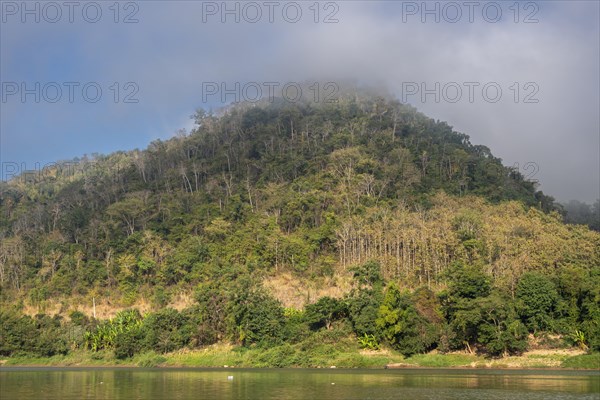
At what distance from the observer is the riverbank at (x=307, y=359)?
169 feet

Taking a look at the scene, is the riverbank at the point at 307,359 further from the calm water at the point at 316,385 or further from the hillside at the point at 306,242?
the calm water at the point at 316,385

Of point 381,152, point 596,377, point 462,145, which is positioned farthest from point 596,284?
point 462,145

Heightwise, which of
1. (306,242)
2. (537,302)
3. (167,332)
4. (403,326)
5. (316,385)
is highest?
(306,242)

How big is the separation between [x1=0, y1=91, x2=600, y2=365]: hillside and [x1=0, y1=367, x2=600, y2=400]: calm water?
23.0 ft

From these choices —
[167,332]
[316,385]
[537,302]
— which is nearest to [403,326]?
[537,302]

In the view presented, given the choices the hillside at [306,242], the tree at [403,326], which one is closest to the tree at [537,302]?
the hillside at [306,242]

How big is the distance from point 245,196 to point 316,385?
55.4 metres

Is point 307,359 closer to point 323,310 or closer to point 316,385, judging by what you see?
point 323,310

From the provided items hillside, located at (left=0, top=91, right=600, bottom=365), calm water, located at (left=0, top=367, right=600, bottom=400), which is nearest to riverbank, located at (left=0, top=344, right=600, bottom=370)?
hillside, located at (left=0, top=91, right=600, bottom=365)

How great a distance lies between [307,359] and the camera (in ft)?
188

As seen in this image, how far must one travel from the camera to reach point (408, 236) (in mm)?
70000

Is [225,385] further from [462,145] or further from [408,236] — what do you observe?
[462,145]

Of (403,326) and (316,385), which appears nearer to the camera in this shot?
(316,385)

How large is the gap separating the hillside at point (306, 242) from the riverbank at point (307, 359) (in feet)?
4.10
